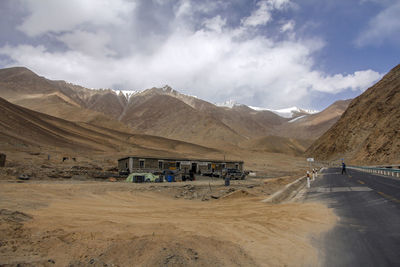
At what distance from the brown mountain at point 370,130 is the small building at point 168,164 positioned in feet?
133

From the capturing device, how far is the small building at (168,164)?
3966 cm

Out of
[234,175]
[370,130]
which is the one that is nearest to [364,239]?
[234,175]

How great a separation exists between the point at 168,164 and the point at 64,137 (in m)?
46.8

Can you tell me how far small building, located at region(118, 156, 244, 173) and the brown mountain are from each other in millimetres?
40411

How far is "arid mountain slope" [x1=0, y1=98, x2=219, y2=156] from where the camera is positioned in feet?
207

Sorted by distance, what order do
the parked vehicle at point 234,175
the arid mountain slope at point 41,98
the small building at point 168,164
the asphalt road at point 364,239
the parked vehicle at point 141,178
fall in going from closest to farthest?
the asphalt road at point 364,239 → the parked vehicle at point 141,178 → the small building at point 168,164 → the parked vehicle at point 234,175 → the arid mountain slope at point 41,98

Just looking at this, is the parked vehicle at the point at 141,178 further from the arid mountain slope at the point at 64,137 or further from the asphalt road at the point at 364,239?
the arid mountain slope at the point at 64,137

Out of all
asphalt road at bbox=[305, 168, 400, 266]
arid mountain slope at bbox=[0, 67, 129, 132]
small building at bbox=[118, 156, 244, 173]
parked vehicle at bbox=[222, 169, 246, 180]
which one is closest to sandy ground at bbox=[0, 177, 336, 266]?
asphalt road at bbox=[305, 168, 400, 266]

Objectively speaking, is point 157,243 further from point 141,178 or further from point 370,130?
point 370,130

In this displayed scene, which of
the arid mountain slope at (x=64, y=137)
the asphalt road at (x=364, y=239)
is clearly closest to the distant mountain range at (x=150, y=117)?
the arid mountain slope at (x=64, y=137)

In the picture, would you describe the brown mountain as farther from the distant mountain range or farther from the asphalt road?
the asphalt road

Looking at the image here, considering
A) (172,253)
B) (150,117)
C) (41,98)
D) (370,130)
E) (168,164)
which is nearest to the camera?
(172,253)

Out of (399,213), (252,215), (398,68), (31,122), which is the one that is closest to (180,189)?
(252,215)

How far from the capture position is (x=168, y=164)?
141 ft
